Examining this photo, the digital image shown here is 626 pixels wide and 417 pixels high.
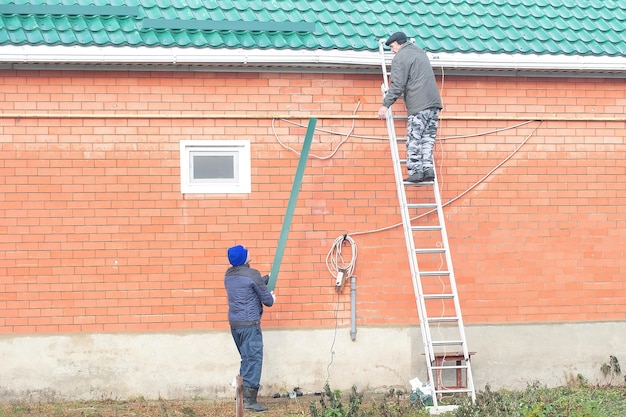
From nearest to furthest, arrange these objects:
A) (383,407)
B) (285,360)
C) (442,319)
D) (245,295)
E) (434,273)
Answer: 1. (383,407)
2. (245,295)
3. (442,319)
4. (434,273)
5. (285,360)

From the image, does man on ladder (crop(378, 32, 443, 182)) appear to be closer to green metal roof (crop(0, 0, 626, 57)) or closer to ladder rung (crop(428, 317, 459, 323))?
green metal roof (crop(0, 0, 626, 57))

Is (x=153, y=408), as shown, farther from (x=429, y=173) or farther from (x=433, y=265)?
(x=429, y=173)

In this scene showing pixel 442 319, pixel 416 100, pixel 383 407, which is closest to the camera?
pixel 383 407

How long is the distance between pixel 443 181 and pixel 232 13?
2886mm

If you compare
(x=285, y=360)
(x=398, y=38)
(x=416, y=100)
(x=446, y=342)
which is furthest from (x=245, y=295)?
(x=398, y=38)

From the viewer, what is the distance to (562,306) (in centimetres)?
1211

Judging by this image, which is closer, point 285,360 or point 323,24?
point 285,360

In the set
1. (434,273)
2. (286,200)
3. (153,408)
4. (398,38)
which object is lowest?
(153,408)

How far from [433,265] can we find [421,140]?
145 cm

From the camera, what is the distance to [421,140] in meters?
11.2

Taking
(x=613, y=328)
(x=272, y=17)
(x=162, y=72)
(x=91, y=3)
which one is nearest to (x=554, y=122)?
(x=613, y=328)

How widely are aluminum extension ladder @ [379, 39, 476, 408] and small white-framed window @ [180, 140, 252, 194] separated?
5.12ft

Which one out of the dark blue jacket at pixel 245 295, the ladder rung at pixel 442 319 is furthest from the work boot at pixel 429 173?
the dark blue jacket at pixel 245 295

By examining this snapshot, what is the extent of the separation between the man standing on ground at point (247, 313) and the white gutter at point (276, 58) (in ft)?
6.41
